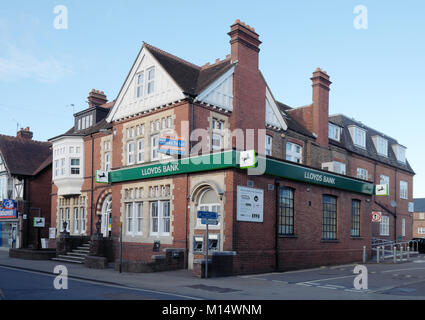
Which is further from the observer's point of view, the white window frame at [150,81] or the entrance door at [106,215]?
the entrance door at [106,215]

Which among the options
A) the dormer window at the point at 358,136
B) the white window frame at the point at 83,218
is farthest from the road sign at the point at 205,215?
the dormer window at the point at 358,136

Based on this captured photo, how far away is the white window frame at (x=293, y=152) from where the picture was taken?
95.5ft

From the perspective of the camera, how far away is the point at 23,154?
41500 millimetres

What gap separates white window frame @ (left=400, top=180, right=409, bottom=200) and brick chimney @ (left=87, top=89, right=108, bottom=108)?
2873cm

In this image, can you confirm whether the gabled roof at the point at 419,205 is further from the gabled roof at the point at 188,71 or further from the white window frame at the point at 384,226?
the gabled roof at the point at 188,71

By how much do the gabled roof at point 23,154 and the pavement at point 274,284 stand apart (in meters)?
20.2

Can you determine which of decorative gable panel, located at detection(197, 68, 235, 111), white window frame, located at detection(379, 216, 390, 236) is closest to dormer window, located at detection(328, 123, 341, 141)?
white window frame, located at detection(379, 216, 390, 236)

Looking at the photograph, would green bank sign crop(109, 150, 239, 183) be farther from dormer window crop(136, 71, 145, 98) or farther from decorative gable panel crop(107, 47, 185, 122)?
dormer window crop(136, 71, 145, 98)

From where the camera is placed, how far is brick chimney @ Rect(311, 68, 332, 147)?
31.4 meters

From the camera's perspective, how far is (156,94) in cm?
2461

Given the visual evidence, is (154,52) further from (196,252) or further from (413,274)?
(413,274)

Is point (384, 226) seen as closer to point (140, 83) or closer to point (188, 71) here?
point (188, 71)
